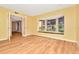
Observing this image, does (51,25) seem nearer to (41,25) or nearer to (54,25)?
(54,25)

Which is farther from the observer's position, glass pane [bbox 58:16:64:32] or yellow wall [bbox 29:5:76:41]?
yellow wall [bbox 29:5:76:41]

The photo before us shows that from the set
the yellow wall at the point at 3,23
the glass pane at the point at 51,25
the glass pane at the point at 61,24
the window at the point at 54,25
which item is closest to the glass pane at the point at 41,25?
the window at the point at 54,25

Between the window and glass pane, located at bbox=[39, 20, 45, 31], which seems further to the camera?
A: glass pane, located at bbox=[39, 20, 45, 31]

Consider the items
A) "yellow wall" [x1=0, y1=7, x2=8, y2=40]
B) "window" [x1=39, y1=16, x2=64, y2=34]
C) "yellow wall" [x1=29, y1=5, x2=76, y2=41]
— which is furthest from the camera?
"yellow wall" [x1=0, y1=7, x2=8, y2=40]

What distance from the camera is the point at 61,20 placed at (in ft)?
8.67

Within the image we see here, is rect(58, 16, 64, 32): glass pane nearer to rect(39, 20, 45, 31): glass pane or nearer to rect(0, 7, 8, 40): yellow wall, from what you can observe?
rect(39, 20, 45, 31): glass pane

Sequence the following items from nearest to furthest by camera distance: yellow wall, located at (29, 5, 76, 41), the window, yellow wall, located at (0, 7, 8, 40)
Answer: the window < yellow wall, located at (29, 5, 76, 41) < yellow wall, located at (0, 7, 8, 40)

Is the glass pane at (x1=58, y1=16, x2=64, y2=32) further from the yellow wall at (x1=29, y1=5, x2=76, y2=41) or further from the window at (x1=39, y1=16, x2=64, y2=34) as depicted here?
the yellow wall at (x1=29, y1=5, x2=76, y2=41)

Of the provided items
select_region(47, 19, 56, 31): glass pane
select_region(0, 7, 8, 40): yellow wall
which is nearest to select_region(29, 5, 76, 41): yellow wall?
select_region(47, 19, 56, 31): glass pane

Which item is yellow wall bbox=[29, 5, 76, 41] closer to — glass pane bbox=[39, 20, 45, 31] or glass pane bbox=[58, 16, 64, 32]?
glass pane bbox=[58, 16, 64, 32]

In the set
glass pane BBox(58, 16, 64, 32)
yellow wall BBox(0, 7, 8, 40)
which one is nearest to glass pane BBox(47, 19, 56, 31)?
glass pane BBox(58, 16, 64, 32)

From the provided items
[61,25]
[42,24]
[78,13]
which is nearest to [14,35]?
[42,24]

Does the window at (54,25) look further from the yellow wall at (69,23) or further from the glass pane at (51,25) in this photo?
the yellow wall at (69,23)
